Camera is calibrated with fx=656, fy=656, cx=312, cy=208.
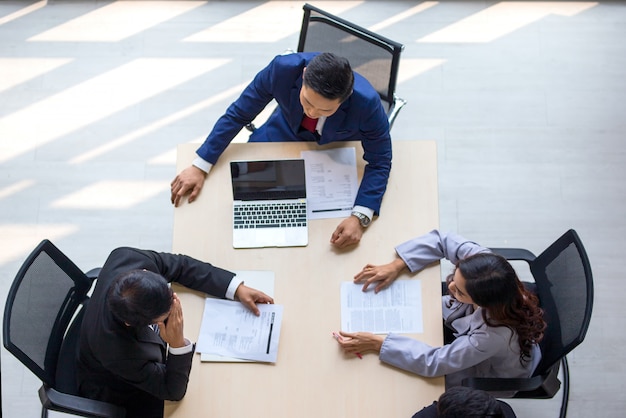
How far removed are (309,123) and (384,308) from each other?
746 mm

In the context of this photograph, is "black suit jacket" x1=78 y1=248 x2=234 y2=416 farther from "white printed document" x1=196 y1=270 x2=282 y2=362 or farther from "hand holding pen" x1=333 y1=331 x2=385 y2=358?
"hand holding pen" x1=333 y1=331 x2=385 y2=358

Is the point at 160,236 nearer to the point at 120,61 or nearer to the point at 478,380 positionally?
the point at 120,61

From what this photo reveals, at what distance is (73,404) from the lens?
2035mm

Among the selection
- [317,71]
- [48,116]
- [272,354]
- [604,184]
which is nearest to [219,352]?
[272,354]

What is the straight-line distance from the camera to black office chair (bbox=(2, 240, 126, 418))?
6.54 feet

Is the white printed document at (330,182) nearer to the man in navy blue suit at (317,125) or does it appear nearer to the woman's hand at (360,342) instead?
the man in navy blue suit at (317,125)

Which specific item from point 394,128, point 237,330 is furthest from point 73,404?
point 394,128

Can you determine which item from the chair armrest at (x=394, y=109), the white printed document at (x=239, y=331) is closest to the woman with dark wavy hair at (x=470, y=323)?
the white printed document at (x=239, y=331)

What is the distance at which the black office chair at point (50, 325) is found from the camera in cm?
199

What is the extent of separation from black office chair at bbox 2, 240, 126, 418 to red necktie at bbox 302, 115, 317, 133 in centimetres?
92

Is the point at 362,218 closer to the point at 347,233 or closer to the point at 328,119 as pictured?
the point at 347,233

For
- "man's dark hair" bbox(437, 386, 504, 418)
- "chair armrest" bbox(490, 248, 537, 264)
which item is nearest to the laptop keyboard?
"chair armrest" bbox(490, 248, 537, 264)

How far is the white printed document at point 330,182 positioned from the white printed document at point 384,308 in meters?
0.28

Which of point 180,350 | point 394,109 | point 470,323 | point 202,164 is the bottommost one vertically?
point 470,323
